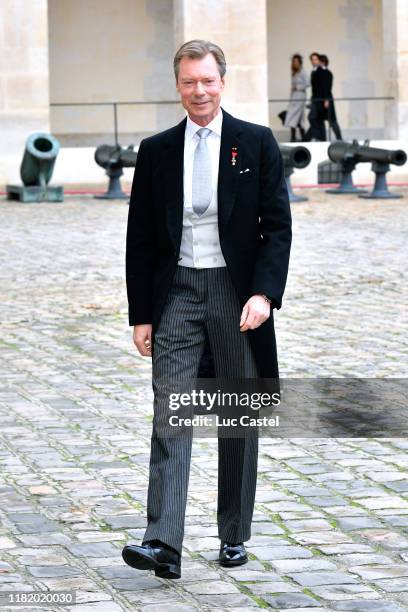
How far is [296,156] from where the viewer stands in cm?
2394

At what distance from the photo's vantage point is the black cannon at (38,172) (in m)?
24.3

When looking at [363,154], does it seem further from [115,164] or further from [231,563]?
[231,563]

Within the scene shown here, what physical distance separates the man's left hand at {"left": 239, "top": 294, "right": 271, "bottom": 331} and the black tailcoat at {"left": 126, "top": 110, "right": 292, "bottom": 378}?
0.12ft

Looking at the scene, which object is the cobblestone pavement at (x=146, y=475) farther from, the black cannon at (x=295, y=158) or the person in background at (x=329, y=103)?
the person in background at (x=329, y=103)

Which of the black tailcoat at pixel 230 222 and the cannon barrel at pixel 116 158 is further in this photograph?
the cannon barrel at pixel 116 158

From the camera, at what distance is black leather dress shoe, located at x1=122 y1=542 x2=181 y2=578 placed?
5.13 meters

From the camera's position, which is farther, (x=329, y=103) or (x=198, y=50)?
(x=329, y=103)

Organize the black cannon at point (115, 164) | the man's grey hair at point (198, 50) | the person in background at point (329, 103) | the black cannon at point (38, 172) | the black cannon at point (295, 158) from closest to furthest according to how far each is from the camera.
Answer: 1. the man's grey hair at point (198, 50)
2. the black cannon at point (295, 158)
3. the black cannon at point (38, 172)
4. the black cannon at point (115, 164)
5. the person in background at point (329, 103)

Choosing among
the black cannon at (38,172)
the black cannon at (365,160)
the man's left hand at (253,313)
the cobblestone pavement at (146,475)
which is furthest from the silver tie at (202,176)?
the black cannon at (38,172)

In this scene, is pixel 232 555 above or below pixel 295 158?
below

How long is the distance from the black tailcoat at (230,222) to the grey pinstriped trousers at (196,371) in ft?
0.17

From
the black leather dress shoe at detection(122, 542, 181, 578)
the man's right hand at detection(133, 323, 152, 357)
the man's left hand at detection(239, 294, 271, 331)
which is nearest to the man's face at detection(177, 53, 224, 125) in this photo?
the man's left hand at detection(239, 294, 271, 331)

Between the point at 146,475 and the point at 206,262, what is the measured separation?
1784 mm

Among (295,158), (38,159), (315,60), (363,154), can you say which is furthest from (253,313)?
(315,60)
